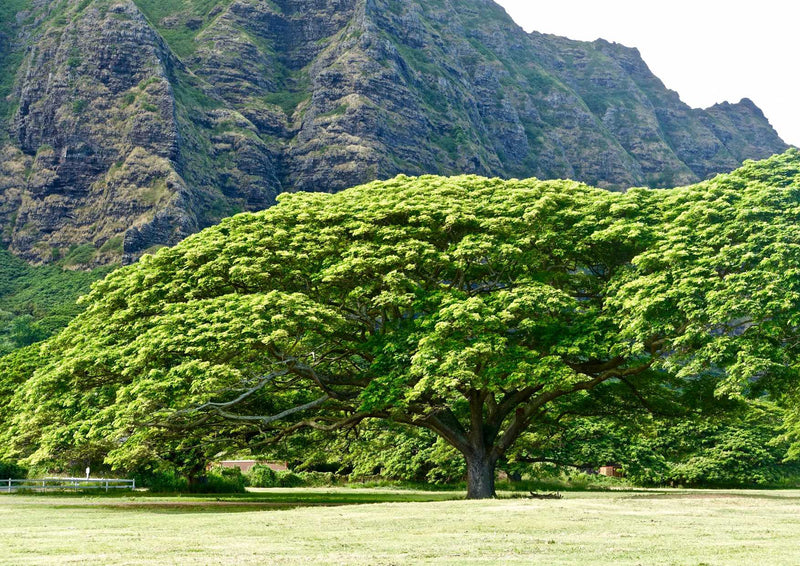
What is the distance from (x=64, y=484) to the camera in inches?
2078

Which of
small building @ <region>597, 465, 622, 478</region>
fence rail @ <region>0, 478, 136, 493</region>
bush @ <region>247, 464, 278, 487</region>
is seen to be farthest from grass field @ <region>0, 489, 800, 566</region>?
small building @ <region>597, 465, 622, 478</region>

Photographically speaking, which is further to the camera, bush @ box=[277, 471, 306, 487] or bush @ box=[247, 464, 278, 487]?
bush @ box=[277, 471, 306, 487]

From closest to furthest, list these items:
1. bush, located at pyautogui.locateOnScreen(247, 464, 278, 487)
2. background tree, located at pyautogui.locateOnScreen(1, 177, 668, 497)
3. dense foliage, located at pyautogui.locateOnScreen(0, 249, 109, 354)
→ background tree, located at pyautogui.locateOnScreen(1, 177, 668, 497) < bush, located at pyautogui.locateOnScreen(247, 464, 278, 487) < dense foliage, located at pyautogui.locateOnScreen(0, 249, 109, 354)

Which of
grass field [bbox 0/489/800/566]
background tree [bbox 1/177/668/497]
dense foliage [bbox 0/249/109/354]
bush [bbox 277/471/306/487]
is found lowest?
grass field [bbox 0/489/800/566]

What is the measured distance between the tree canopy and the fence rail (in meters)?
13.6

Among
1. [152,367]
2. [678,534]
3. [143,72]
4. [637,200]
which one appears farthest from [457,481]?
[143,72]

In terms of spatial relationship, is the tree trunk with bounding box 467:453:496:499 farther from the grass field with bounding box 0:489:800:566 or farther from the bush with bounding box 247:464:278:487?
the bush with bounding box 247:464:278:487

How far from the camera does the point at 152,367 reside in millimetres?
29297

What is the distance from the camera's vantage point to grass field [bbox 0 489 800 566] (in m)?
13.4

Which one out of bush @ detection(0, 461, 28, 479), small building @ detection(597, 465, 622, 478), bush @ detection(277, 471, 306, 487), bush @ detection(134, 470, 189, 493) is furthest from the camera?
small building @ detection(597, 465, 622, 478)

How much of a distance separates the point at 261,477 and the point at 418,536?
48.0 meters

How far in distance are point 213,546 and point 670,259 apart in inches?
808

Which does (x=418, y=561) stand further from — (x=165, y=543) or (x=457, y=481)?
(x=457, y=481)

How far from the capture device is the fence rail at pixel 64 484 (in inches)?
1916
